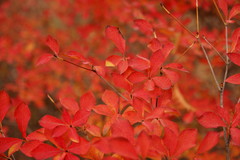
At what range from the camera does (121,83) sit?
0.90 metres

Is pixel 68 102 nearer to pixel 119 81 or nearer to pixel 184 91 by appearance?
pixel 119 81

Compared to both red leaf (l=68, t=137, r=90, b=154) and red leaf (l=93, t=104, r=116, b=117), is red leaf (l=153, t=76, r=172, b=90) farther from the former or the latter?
red leaf (l=68, t=137, r=90, b=154)

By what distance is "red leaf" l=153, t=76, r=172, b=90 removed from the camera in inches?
33.0

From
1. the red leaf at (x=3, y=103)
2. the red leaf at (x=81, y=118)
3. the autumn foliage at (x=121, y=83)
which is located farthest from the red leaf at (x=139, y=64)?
the red leaf at (x=3, y=103)

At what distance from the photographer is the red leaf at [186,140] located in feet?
2.45

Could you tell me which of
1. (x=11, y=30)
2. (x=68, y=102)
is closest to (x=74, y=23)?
(x=11, y=30)

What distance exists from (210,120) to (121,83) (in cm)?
35

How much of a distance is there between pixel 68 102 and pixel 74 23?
15.5 ft

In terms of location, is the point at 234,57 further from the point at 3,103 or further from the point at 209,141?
the point at 3,103

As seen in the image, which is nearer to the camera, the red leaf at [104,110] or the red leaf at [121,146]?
the red leaf at [121,146]

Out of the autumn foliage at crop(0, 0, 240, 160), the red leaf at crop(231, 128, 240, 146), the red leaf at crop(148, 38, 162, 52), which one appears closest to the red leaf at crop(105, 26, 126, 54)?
the autumn foliage at crop(0, 0, 240, 160)

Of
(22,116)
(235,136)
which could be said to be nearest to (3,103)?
(22,116)

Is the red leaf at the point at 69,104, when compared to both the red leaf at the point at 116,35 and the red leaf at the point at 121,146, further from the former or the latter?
the red leaf at the point at 121,146

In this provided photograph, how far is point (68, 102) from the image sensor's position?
0.90 m
